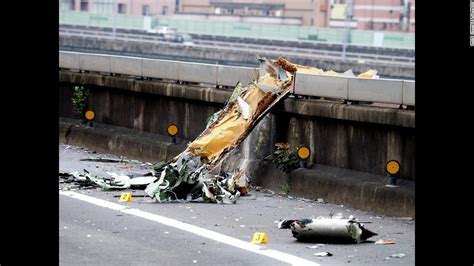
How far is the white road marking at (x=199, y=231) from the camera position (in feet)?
33.9

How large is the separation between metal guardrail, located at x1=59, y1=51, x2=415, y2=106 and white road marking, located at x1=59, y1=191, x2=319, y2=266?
117 inches

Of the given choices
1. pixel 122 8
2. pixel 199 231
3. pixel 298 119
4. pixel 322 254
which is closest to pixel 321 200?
pixel 298 119

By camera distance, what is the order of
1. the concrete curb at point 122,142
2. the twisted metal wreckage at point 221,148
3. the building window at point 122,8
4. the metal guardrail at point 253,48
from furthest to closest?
the building window at point 122,8, the metal guardrail at point 253,48, the concrete curb at point 122,142, the twisted metal wreckage at point 221,148

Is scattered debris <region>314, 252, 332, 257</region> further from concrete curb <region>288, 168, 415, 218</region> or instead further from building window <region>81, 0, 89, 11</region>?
building window <region>81, 0, 89, 11</region>

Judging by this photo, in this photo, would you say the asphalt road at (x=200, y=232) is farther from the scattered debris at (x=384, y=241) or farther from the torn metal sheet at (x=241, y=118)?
the torn metal sheet at (x=241, y=118)

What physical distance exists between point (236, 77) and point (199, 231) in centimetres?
557

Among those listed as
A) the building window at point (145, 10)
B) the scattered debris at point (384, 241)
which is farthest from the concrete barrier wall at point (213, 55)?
the scattered debris at point (384, 241)

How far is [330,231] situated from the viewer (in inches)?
445

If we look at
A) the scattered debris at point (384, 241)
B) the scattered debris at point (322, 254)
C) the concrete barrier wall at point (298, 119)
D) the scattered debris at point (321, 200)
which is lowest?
the scattered debris at point (321, 200)

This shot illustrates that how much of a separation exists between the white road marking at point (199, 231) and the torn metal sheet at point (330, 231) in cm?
51

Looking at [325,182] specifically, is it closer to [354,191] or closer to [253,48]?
[354,191]
